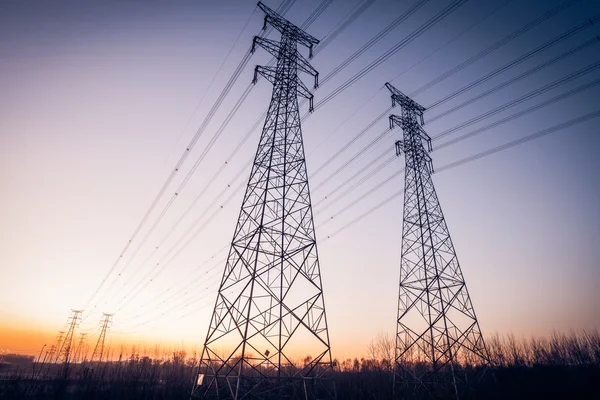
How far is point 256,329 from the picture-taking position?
9.34 m

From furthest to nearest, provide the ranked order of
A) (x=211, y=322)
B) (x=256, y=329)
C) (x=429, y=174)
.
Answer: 1. (x=429, y=174)
2. (x=211, y=322)
3. (x=256, y=329)

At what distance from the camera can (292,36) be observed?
14820 mm

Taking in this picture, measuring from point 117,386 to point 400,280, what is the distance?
726 inches

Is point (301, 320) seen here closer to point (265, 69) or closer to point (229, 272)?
point (229, 272)

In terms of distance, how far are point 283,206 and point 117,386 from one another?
16367 mm

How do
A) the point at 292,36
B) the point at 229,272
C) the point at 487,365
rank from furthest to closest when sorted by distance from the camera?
the point at 292,36 < the point at 487,365 < the point at 229,272

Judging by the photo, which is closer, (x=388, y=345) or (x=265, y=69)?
(x=265, y=69)

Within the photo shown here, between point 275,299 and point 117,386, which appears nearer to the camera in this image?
point 275,299

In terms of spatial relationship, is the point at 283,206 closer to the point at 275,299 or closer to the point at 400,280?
the point at 275,299

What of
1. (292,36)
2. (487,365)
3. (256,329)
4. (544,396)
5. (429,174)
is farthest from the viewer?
(429,174)

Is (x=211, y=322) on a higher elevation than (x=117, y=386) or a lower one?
higher

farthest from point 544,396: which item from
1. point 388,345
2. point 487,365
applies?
point 388,345

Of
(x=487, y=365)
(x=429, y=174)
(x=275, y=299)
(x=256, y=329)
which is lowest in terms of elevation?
(x=487, y=365)

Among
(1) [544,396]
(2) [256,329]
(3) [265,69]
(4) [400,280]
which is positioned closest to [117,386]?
A: (2) [256,329]
